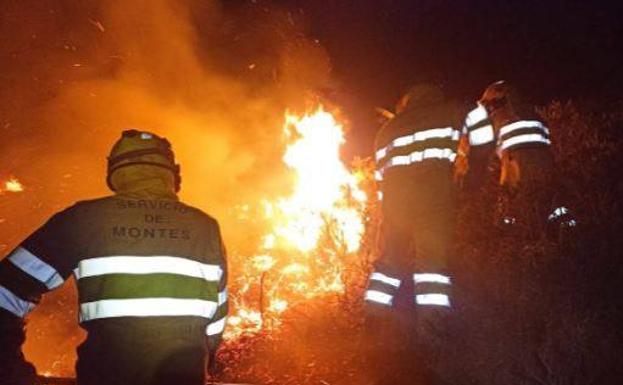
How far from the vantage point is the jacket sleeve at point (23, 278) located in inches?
90.7

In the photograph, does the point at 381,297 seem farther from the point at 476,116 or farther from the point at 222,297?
the point at 222,297

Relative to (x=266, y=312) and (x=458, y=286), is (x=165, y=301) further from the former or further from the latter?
(x=266, y=312)

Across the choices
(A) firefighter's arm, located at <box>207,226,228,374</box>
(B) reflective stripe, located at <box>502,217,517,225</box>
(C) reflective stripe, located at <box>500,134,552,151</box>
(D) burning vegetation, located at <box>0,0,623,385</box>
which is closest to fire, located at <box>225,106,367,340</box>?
(D) burning vegetation, located at <box>0,0,623,385</box>

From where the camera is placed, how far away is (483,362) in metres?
4.10

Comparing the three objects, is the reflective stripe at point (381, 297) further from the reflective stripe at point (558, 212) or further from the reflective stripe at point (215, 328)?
the reflective stripe at point (215, 328)

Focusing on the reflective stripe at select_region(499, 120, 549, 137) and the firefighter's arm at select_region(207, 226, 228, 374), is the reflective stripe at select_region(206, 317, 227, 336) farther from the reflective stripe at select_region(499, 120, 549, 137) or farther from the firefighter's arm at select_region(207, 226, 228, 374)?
the reflective stripe at select_region(499, 120, 549, 137)

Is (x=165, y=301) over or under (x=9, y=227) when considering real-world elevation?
under

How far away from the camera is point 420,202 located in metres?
4.78

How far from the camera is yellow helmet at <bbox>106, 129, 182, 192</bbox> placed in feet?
8.46

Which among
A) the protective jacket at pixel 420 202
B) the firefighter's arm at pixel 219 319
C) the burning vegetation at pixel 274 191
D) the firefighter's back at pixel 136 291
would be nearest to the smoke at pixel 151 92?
the burning vegetation at pixel 274 191

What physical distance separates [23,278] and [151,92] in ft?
23.4

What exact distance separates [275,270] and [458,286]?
2574 mm

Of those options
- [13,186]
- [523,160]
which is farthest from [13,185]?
[523,160]

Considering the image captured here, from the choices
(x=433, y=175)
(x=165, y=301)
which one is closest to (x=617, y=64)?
(x=433, y=175)
